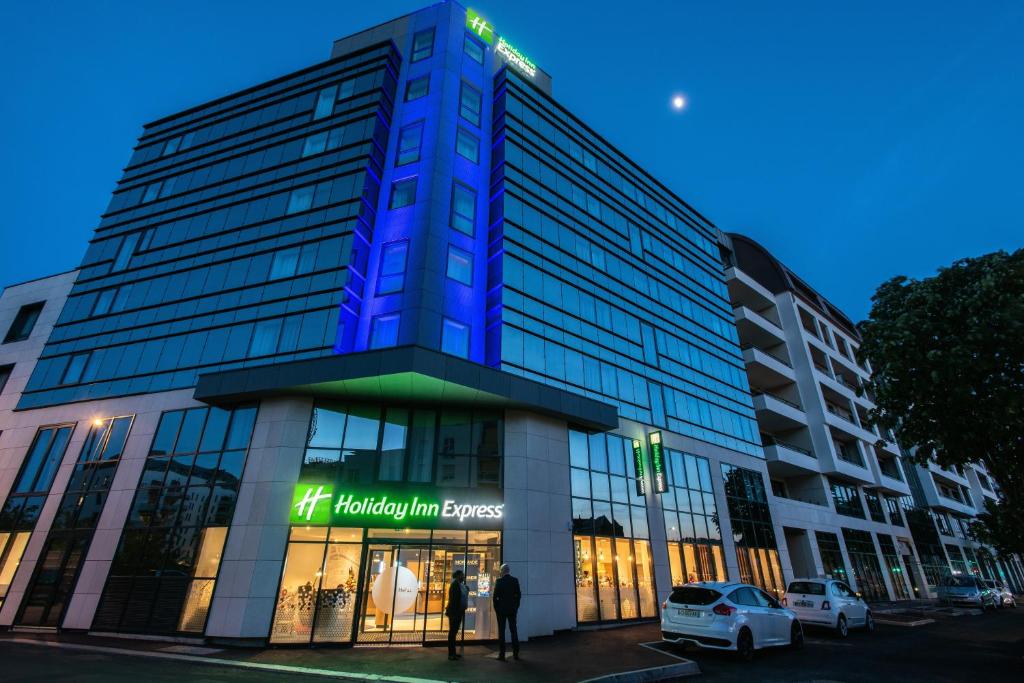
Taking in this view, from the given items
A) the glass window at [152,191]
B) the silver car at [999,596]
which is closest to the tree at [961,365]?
the silver car at [999,596]

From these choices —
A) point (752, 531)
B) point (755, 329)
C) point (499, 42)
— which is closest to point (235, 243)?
point (499, 42)

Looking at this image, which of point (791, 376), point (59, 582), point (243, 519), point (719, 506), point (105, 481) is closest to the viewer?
point (243, 519)

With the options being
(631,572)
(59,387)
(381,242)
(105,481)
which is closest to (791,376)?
(631,572)

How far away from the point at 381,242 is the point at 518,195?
739cm

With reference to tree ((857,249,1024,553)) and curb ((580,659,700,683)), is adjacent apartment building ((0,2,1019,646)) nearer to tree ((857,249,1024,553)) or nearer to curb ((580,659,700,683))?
curb ((580,659,700,683))

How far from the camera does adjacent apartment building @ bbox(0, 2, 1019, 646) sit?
15.9m

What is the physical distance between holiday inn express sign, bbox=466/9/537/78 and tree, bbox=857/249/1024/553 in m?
24.2

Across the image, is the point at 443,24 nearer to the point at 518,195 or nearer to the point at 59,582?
the point at 518,195

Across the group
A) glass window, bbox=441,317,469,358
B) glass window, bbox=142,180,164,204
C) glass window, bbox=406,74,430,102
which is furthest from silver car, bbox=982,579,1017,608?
glass window, bbox=142,180,164,204

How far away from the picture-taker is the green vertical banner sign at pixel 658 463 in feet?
74.4

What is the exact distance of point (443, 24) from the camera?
2650 centimetres

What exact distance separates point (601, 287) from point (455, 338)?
422 inches

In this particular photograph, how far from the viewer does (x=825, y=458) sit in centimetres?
3556

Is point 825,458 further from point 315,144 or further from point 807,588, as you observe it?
point 315,144
